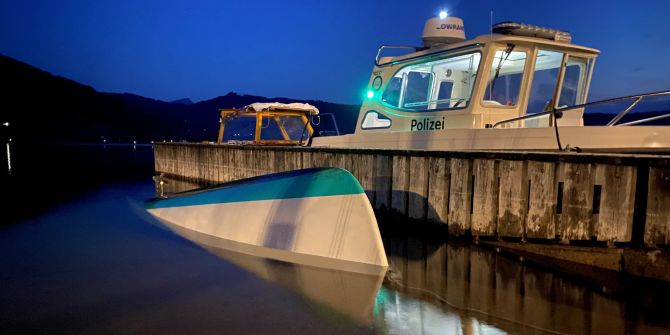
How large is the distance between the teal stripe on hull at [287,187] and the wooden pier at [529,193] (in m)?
2.31

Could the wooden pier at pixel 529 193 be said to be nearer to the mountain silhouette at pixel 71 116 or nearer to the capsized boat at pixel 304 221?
the capsized boat at pixel 304 221

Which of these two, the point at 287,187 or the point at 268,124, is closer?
the point at 287,187

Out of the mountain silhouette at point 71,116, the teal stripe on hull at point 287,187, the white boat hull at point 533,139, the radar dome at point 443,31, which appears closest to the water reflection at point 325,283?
the teal stripe on hull at point 287,187

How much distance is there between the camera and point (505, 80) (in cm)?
869

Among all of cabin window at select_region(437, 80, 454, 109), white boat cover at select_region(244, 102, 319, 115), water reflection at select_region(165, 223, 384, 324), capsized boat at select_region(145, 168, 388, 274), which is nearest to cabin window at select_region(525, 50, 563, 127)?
cabin window at select_region(437, 80, 454, 109)

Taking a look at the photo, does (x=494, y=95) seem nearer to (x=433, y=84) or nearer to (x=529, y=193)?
(x=433, y=84)

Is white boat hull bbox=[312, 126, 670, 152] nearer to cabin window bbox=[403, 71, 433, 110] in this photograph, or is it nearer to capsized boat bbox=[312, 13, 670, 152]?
capsized boat bbox=[312, 13, 670, 152]

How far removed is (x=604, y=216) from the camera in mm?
6352

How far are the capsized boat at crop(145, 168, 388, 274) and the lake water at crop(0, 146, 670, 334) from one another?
410 millimetres

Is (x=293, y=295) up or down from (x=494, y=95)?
down

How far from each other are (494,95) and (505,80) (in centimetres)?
41

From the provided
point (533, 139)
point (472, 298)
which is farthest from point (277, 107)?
point (472, 298)

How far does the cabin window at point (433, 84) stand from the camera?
29.8 ft

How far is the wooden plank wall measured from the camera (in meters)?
6.10
